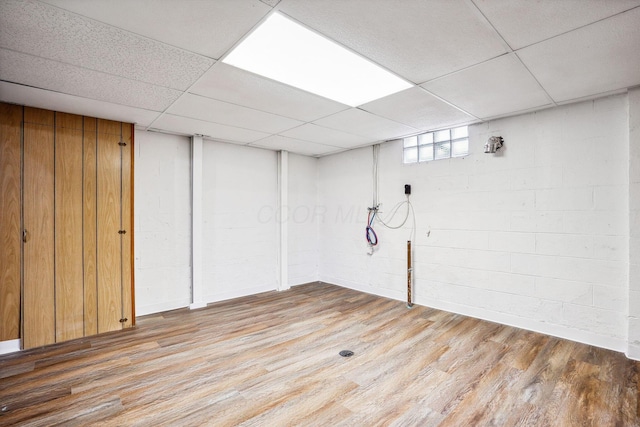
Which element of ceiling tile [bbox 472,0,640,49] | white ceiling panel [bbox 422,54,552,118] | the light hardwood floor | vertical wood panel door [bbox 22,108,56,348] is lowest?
the light hardwood floor

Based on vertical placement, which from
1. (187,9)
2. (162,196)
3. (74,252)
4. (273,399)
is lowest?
(273,399)

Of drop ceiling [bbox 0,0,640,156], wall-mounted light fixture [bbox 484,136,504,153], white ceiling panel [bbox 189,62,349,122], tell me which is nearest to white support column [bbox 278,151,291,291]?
drop ceiling [bbox 0,0,640,156]

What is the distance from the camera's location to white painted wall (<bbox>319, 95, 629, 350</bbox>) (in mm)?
2754

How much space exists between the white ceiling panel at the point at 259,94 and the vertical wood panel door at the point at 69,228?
63.8 inches

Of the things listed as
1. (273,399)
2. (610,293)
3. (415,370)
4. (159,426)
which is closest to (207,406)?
(159,426)

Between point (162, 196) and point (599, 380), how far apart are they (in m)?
4.86

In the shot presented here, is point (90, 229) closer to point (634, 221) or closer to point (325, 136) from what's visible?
point (325, 136)

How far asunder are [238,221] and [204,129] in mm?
1520

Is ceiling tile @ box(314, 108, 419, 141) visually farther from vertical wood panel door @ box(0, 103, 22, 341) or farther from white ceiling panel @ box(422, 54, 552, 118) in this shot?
vertical wood panel door @ box(0, 103, 22, 341)

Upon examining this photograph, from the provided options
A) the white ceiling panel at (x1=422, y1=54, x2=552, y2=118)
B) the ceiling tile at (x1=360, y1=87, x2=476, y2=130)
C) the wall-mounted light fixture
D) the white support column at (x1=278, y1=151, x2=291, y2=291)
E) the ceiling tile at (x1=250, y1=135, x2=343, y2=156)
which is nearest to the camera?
the white ceiling panel at (x1=422, y1=54, x2=552, y2=118)

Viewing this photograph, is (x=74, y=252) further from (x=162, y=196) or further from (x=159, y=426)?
(x=159, y=426)

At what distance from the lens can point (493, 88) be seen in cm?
254

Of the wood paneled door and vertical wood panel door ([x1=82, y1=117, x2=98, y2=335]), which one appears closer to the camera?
the wood paneled door

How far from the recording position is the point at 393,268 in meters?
4.53
